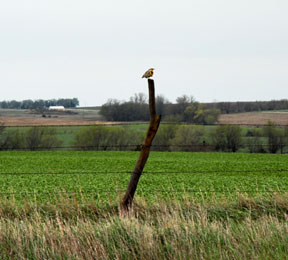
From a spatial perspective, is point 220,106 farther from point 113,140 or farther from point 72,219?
point 72,219

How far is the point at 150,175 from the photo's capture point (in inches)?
798

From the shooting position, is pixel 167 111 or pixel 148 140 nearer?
pixel 148 140

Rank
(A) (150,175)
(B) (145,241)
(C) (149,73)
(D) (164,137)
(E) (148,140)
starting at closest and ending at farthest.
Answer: (B) (145,241)
(C) (149,73)
(E) (148,140)
(A) (150,175)
(D) (164,137)

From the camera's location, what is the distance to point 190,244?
654 centimetres

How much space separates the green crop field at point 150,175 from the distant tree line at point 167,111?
13471 mm

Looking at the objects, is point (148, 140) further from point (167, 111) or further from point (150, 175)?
point (167, 111)

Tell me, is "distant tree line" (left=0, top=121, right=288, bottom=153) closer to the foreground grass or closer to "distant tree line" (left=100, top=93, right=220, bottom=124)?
"distant tree line" (left=100, top=93, right=220, bottom=124)

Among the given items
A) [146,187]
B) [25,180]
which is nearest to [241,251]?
[146,187]

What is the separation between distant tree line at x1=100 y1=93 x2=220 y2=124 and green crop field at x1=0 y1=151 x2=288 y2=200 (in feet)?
44.2

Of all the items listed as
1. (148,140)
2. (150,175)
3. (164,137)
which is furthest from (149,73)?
(164,137)

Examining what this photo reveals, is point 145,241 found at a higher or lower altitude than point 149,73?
lower

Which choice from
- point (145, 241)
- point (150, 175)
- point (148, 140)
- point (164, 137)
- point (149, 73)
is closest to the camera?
point (145, 241)

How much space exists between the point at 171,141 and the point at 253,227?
36953 mm

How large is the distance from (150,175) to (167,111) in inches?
1094
